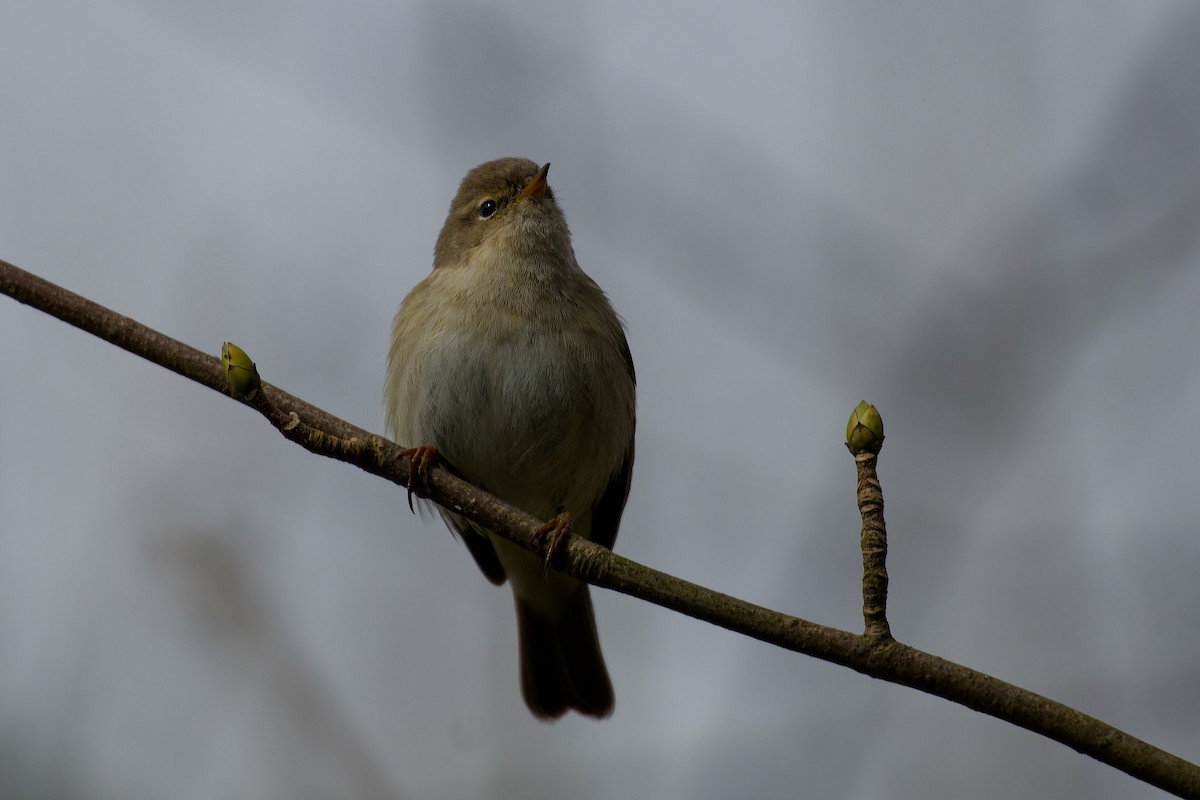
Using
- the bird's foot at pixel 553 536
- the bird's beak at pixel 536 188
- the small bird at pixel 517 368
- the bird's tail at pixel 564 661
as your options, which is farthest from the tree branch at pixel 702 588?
the bird's tail at pixel 564 661

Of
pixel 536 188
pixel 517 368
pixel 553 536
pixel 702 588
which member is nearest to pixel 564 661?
pixel 517 368

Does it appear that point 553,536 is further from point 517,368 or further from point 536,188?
point 536,188

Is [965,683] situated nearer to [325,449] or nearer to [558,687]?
[325,449]

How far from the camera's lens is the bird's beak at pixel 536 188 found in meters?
5.05

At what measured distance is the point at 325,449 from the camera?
2902mm

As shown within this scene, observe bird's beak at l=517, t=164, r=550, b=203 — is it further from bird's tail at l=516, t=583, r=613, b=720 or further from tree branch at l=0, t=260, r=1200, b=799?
tree branch at l=0, t=260, r=1200, b=799

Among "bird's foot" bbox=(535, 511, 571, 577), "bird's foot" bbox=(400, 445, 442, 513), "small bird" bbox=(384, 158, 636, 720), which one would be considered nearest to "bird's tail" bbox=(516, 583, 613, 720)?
"small bird" bbox=(384, 158, 636, 720)

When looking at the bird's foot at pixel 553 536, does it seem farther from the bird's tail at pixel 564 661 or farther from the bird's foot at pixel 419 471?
the bird's tail at pixel 564 661

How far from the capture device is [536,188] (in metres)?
5.06

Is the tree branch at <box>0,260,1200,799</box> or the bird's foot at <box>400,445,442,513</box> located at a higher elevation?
the bird's foot at <box>400,445,442,513</box>

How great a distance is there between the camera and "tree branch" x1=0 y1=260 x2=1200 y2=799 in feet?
7.36

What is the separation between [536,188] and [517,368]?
1.03m

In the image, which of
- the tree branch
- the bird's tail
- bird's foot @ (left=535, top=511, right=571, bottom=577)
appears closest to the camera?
the tree branch

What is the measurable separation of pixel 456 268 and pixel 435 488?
1.92m
